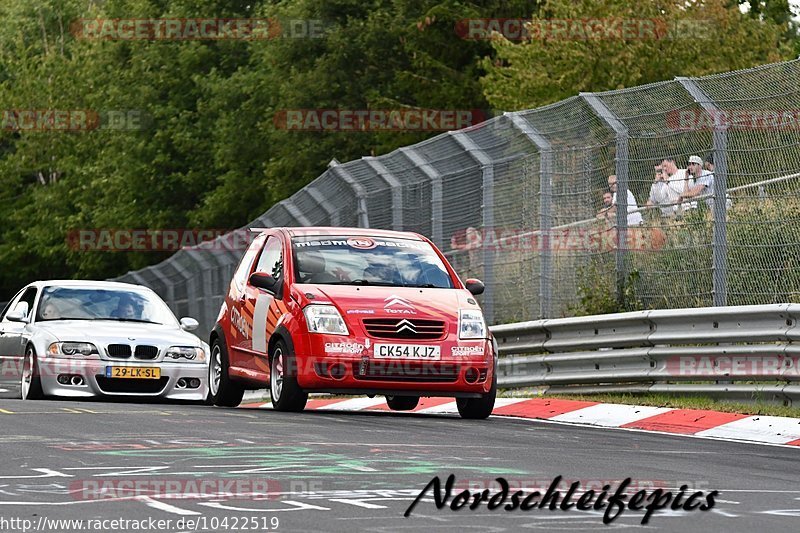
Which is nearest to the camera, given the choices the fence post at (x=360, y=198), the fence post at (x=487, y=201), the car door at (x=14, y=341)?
the car door at (x=14, y=341)

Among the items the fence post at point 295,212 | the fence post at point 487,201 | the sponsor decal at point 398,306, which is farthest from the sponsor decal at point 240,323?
the fence post at point 295,212

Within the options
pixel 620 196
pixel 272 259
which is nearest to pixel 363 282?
pixel 272 259

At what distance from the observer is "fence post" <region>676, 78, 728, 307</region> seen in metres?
15.2

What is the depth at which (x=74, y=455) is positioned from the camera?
1028 centimetres

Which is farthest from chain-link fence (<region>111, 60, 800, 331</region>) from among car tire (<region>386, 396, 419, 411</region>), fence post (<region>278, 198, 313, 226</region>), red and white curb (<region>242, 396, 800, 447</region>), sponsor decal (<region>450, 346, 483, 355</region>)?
sponsor decal (<region>450, 346, 483, 355</region>)

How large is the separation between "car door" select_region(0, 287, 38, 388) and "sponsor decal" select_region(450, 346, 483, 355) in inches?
219

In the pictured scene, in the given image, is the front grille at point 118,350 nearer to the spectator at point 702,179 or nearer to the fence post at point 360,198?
the fence post at point 360,198

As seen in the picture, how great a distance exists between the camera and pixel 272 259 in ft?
52.6

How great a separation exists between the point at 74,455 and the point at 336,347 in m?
4.29

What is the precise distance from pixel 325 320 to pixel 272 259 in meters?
1.82

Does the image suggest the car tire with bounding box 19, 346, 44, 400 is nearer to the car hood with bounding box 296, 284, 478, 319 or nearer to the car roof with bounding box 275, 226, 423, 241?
the car roof with bounding box 275, 226, 423, 241

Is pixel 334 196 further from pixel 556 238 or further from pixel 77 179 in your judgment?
pixel 77 179

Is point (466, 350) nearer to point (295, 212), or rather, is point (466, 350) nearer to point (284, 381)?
point (284, 381)

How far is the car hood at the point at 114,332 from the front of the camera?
17250mm
